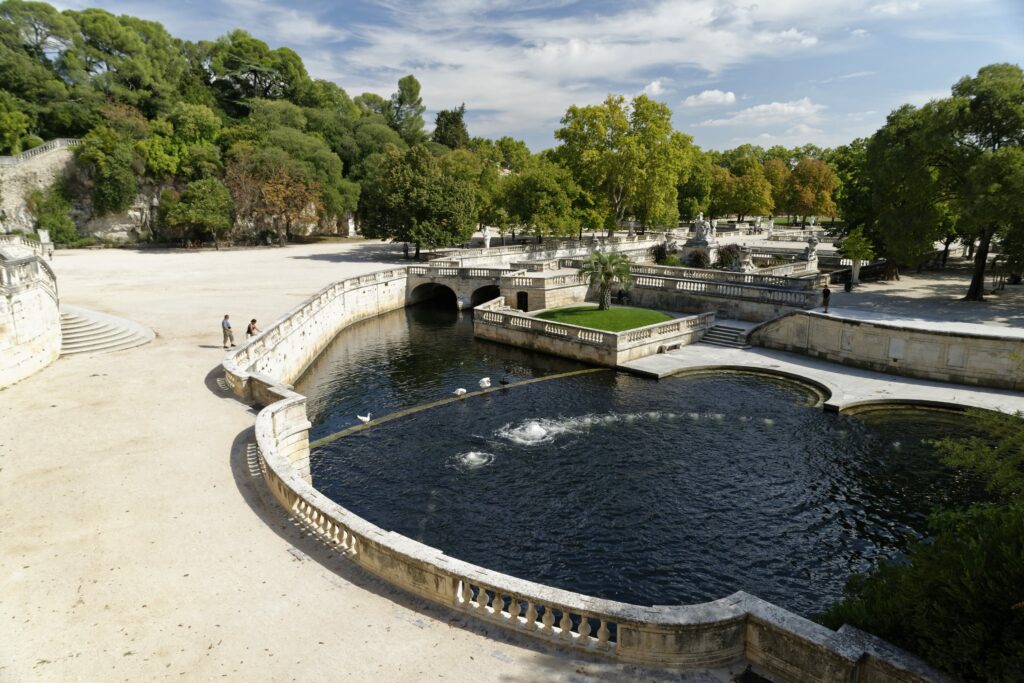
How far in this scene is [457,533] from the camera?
17.3 m

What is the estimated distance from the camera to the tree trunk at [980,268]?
1469 inches

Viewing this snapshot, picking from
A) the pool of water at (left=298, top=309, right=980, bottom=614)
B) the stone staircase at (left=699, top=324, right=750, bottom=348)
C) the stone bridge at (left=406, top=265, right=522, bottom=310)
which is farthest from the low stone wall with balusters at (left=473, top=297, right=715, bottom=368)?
the stone bridge at (left=406, top=265, right=522, bottom=310)

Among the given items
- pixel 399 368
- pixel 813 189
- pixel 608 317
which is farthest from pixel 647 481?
pixel 813 189

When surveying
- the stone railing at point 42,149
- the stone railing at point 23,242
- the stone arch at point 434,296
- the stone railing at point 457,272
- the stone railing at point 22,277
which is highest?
the stone railing at point 42,149

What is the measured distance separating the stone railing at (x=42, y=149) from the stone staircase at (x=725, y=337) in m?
82.2

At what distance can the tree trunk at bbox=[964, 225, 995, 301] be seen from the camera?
37.3 meters

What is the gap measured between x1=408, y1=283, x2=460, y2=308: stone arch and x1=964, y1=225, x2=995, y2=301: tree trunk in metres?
37.1

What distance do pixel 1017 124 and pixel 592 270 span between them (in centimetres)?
2459

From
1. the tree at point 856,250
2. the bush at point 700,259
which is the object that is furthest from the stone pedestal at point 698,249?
the tree at point 856,250

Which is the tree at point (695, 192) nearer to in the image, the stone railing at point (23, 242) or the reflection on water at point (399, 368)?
the reflection on water at point (399, 368)

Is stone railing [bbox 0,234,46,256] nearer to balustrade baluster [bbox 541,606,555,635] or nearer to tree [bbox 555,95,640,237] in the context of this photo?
tree [bbox 555,95,640,237]

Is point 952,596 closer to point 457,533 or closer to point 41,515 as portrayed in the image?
point 457,533

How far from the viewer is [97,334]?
28.1m

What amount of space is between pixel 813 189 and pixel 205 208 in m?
89.5
